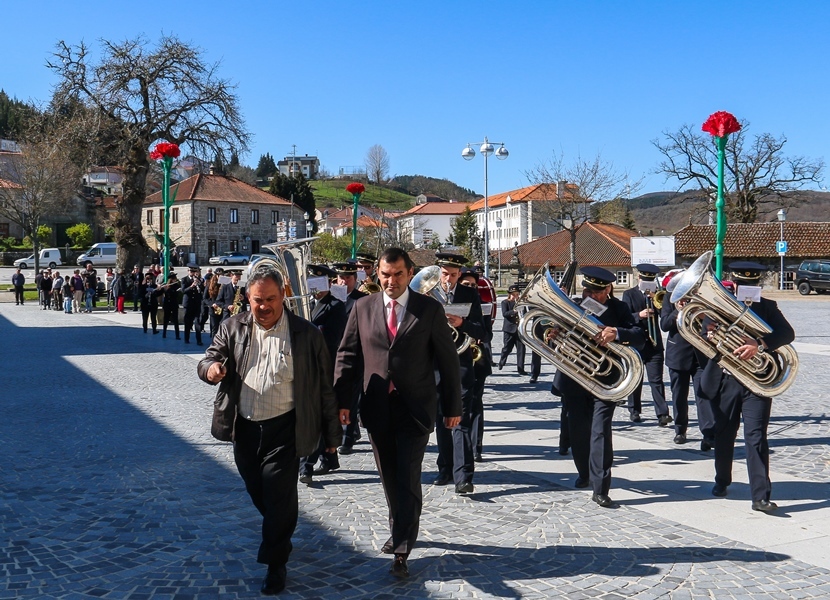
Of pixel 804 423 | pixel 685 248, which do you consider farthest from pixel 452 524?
pixel 685 248

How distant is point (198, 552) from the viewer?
4.96m

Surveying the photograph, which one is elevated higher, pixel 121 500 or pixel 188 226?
pixel 188 226

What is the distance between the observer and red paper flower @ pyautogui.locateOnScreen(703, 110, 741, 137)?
12.4m

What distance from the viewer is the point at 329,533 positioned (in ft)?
17.5

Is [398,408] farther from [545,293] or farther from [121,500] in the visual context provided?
[121,500]

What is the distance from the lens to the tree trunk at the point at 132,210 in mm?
32125

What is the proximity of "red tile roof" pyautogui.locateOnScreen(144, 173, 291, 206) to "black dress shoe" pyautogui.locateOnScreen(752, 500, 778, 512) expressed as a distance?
226 ft

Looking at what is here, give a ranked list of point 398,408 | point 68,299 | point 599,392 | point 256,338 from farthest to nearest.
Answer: point 68,299
point 599,392
point 398,408
point 256,338

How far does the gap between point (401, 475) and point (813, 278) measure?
40.1m

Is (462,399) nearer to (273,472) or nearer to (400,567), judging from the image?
(400,567)

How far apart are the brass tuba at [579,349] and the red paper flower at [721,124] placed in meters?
7.50

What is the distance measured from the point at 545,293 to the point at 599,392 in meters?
0.84

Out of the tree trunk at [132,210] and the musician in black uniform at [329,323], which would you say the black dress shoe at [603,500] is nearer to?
the musician in black uniform at [329,323]

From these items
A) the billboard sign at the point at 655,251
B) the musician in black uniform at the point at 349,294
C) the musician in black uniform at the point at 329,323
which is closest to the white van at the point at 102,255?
the billboard sign at the point at 655,251
